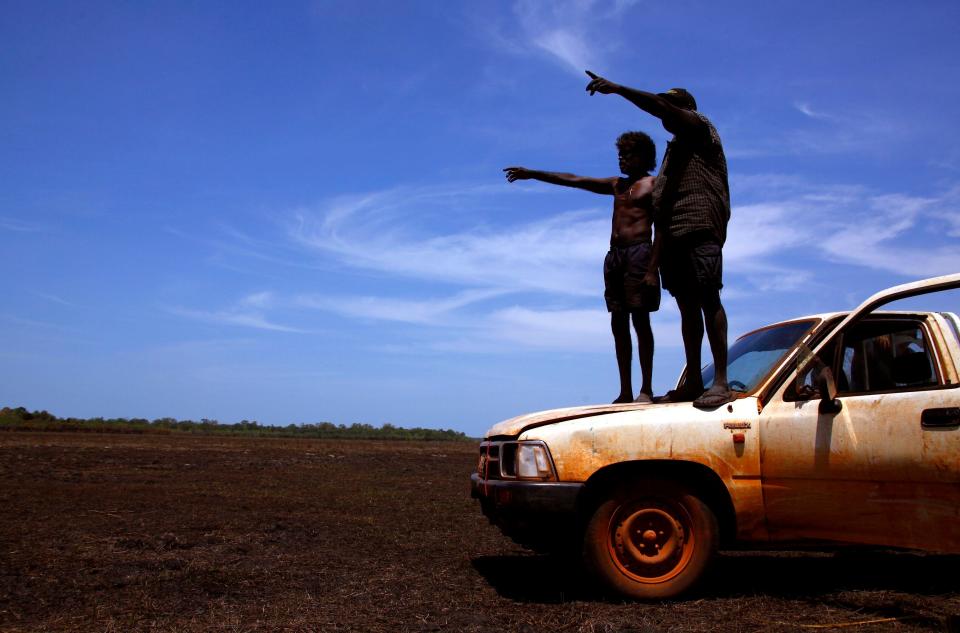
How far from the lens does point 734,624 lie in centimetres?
480

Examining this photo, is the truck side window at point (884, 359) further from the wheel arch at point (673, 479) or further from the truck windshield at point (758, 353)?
the wheel arch at point (673, 479)

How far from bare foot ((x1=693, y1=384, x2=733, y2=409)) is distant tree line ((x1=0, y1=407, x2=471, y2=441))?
1391 inches

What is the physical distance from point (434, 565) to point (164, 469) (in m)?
10.9

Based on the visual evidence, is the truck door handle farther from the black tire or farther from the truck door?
the black tire

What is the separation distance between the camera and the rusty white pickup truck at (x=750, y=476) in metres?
5.17

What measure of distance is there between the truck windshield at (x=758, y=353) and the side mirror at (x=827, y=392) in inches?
18.7

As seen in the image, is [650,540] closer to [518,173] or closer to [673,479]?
[673,479]

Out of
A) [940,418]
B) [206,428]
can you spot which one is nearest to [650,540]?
[940,418]

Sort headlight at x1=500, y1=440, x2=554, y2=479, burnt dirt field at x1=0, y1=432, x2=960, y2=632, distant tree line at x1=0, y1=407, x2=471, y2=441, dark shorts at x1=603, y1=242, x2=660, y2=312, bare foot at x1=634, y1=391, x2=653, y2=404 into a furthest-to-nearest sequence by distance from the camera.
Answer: distant tree line at x1=0, y1=407, x2=471, y2=441, dark shorts at x1=603, y1=242, x2=660, y2=312, bare foot at x1=634, y1=391, x2=653, y2=404, headlight at x1=500, y1=440, x2=554, y2=479, burnt dirt field at x1=0, y1=432, x2=960, y2=632

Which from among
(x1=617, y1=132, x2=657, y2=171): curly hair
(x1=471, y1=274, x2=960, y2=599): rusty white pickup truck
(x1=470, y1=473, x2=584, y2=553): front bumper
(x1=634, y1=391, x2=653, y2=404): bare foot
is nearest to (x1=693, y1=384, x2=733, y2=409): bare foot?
(x1=471, y1=274, x2=960, y2=599): rusty white pickup truck

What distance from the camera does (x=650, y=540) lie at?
5.29 meters

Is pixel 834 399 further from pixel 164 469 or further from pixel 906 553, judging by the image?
pixel 164 469

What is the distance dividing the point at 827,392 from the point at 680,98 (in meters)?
2.29

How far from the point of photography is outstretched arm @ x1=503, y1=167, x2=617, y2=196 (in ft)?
23.0
